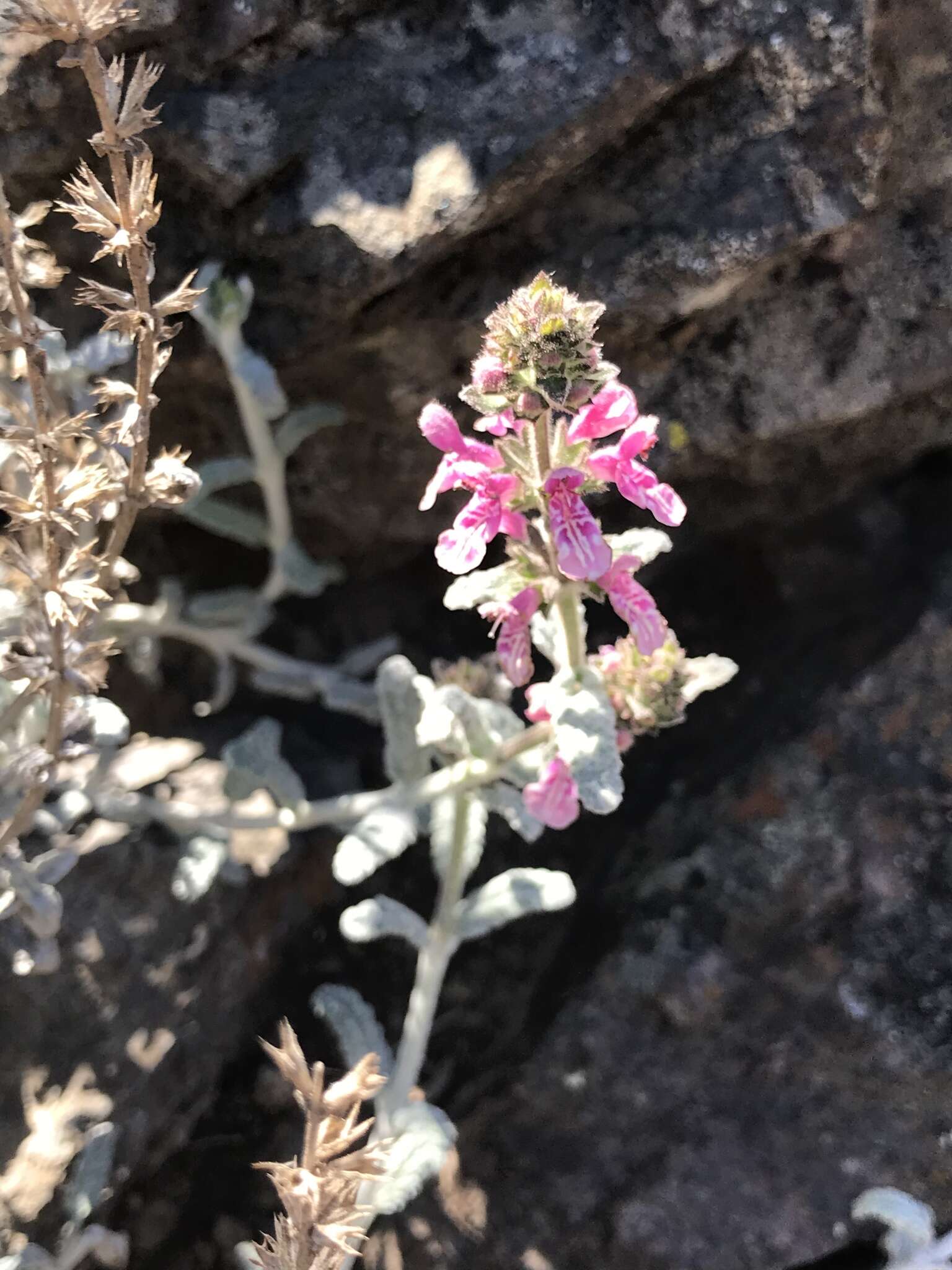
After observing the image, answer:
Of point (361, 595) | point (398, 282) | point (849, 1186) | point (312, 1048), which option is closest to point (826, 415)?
point (398, 282)

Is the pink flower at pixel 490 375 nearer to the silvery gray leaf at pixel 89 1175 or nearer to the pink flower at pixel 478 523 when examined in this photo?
the pink flower at pixel 478 523

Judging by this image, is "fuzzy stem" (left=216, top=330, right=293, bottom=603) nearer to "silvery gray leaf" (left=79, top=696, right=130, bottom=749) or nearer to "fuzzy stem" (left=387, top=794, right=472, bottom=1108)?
"silvery gray leaf" (left=79, top=696, right=130, bottom=749)

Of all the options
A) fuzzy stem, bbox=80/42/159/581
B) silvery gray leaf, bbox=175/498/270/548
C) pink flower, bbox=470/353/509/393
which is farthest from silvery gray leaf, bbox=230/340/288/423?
pink flower, bbox=470/353/509/393

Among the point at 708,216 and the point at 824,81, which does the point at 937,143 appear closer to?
the point at 824,81

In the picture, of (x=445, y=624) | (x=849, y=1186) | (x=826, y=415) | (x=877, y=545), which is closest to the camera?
(x=849, y=1186)

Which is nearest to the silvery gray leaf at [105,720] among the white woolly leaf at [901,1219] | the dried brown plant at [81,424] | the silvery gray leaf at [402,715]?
the dried brown plant at [81,424]

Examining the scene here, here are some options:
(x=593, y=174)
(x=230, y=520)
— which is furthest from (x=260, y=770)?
(x=593, y=174)
